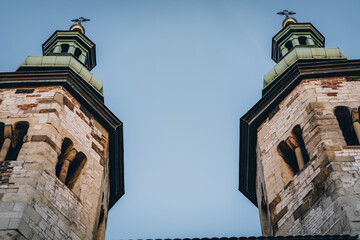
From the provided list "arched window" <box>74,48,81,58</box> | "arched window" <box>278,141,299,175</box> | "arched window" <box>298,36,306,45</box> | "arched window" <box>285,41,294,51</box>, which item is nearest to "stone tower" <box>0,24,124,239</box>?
"arched window" <box>74,48,81,58</box>

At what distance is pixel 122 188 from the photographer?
22453 mm

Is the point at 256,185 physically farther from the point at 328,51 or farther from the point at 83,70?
the point at 83,70

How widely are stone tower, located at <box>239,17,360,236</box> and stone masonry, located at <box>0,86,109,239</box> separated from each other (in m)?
4.64

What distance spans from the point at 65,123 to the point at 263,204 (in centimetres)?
614

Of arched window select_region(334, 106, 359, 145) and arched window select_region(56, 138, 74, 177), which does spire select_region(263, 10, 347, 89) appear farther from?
arched window select_region(56, 138, 74, 177)

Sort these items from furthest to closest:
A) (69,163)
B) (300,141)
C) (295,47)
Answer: (295,47) → (300,141) → (69,163)

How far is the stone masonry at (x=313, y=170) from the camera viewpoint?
15.3 m

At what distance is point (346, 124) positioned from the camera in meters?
19.2

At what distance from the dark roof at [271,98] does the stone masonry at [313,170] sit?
23 centimetres

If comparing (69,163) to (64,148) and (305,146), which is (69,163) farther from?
(305,146)

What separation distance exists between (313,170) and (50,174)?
644cm

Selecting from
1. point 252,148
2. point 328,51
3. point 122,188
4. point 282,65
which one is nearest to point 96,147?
point 122,188

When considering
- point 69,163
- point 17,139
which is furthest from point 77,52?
point 69,163

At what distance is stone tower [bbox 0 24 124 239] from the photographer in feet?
50.8
